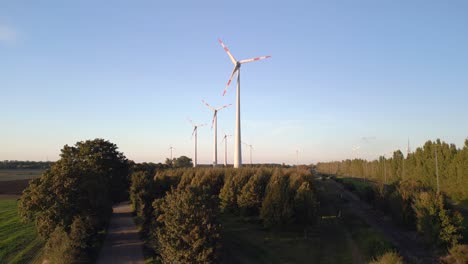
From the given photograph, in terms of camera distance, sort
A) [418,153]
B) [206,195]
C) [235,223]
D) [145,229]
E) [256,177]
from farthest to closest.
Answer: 1. [418,153]
2. [256,177]
3. [235,223]
4. [145,229]
5. [206,195]

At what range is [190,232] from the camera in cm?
3266

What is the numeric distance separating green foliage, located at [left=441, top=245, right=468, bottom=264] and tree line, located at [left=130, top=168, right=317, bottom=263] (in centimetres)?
1614

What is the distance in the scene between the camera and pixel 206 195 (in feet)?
120

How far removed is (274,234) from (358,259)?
1323 cm

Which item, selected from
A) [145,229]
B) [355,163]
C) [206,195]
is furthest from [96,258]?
[355,163]

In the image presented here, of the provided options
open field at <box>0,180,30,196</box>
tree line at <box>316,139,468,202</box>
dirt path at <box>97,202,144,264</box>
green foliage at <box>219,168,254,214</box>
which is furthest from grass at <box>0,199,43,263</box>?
tree line at <box>316,139,468,202</box>

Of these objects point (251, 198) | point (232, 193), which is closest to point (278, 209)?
point (251, 198)

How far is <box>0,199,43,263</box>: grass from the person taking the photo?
42719 millimetres

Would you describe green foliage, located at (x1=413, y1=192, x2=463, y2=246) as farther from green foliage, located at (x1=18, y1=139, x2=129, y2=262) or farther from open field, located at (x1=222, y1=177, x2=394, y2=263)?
green foliage, located at (x1=18, y1=139, x2=129, y2=262)

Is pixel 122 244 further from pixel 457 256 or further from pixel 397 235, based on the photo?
pixel 457 256

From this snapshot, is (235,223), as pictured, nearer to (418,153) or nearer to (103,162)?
(103,162)

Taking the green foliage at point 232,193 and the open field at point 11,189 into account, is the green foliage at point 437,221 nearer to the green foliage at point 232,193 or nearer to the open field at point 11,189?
the green foliage at point 232,193

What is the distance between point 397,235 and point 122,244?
36182mm

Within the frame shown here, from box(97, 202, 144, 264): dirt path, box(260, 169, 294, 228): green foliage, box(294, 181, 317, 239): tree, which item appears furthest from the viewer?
box(294, 181, 317, 239): tree
